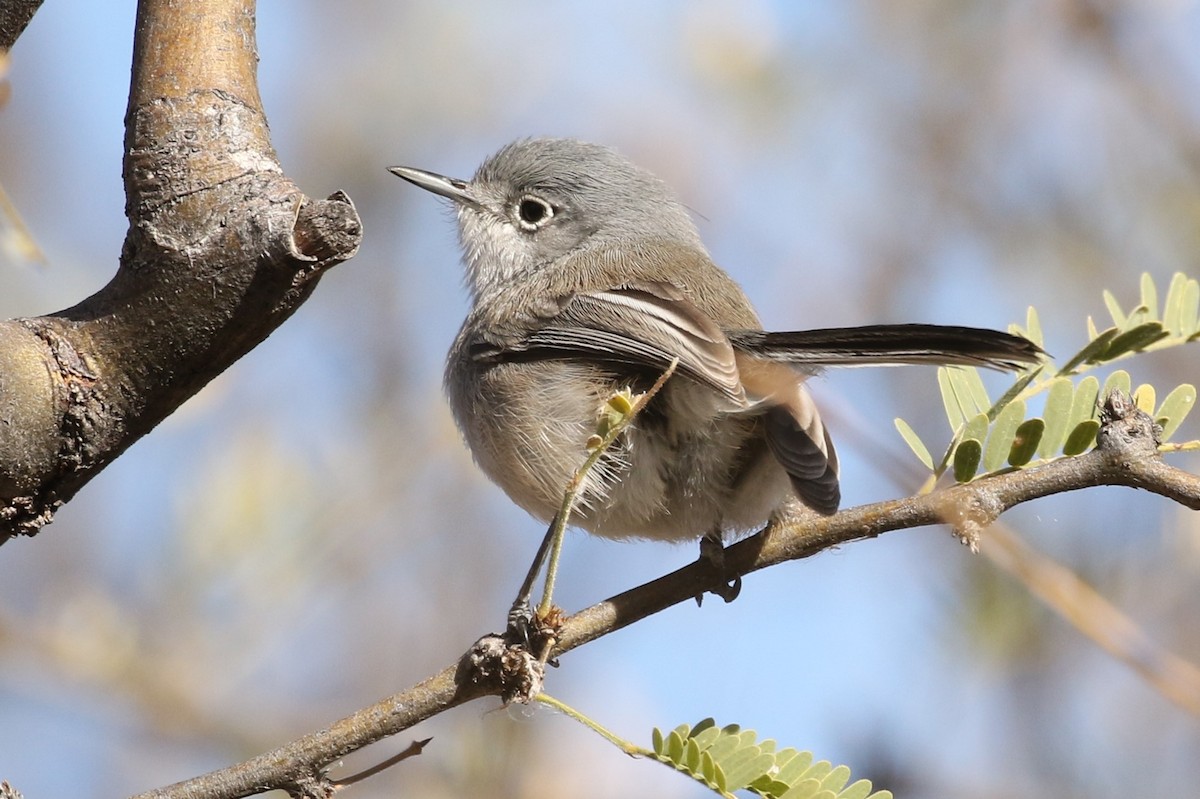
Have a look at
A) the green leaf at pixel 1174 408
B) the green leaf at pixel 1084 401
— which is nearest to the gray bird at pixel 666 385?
the green leaf at pixel 1084 401

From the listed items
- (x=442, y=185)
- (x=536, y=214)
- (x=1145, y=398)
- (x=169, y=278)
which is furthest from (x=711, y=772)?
(x=442, y=185)

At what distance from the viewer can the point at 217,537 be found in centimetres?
372

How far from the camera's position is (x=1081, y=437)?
6.68ft

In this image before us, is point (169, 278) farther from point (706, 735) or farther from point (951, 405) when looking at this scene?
point (951, 405)

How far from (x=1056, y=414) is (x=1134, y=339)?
18 centimetres

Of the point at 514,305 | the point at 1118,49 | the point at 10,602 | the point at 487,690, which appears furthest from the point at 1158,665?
the point at 10,602

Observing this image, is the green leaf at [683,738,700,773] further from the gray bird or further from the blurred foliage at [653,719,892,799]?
the gray bird

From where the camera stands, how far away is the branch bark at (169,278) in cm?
174

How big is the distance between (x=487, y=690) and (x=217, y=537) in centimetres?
197

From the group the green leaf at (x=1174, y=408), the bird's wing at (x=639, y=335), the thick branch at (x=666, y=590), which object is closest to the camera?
the thick branch at (x=666, y=590)

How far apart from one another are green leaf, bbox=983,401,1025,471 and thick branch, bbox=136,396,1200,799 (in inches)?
1.2

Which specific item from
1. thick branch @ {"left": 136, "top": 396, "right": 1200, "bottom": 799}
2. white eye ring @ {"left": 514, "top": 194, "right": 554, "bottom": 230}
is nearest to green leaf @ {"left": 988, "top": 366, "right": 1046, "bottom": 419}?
thick branch @ {"left": 136, "top": 396, "right": 1200, "bottom": 799}

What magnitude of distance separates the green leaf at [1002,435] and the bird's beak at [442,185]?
2.55m

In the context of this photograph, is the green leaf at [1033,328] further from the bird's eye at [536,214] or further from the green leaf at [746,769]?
the bird's eye at [536,214]
